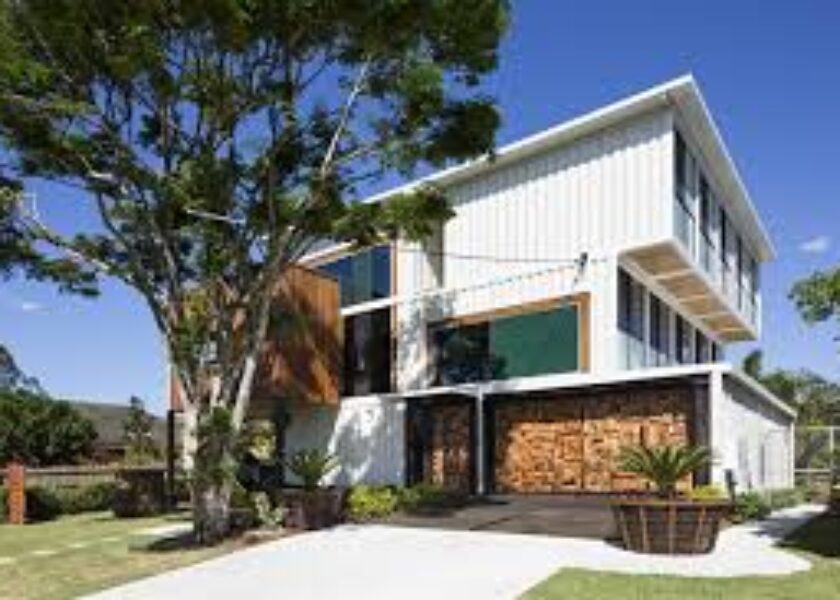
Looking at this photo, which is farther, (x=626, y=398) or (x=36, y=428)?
(x=36, y=428)

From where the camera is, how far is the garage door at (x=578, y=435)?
2109cm

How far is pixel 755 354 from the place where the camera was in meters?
46.6

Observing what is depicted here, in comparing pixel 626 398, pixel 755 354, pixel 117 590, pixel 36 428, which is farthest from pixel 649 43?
pixel 755 354

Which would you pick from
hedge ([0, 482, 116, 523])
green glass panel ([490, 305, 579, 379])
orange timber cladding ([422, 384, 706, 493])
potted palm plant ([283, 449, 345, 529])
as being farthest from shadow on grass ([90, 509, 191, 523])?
green glass panel ([490, 305, 579, 379])

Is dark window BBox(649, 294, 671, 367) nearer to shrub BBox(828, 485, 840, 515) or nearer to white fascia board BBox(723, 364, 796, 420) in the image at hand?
white fascia board BBox(723, 364, 796, 420)

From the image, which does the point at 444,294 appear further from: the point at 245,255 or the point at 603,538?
the point at 603,538

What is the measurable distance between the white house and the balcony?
10 cm

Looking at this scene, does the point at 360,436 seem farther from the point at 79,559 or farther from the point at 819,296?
the point at 819,296

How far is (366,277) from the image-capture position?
29719 millimetres

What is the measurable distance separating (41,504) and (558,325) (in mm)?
12776

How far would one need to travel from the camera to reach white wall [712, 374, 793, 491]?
65.0ft

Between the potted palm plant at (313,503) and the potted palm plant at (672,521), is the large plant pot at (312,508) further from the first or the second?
the potted palm plant at (672,521)

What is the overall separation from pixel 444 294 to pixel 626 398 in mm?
6788

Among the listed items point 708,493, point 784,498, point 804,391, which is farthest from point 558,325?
point 804,391
